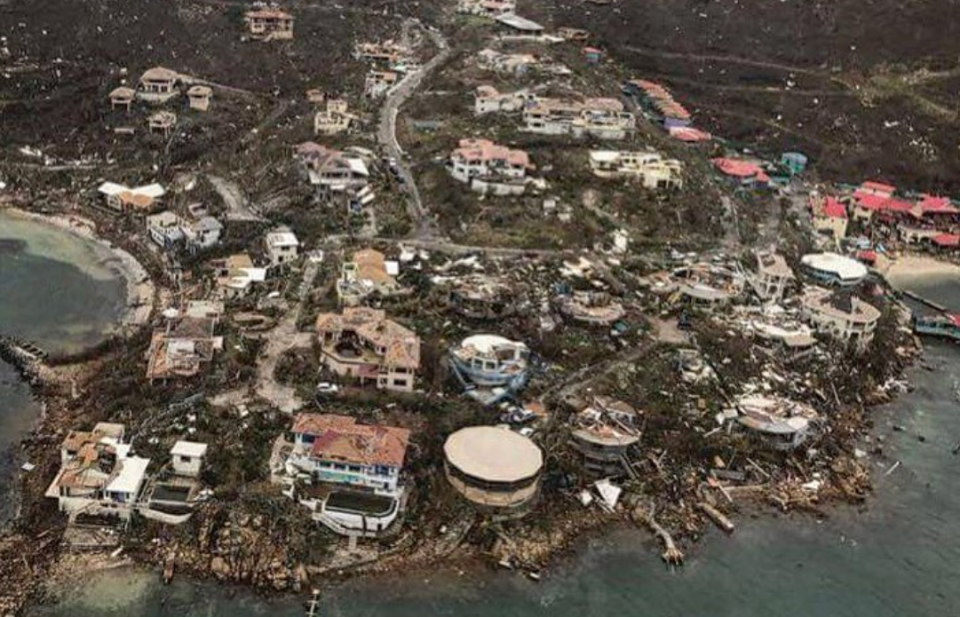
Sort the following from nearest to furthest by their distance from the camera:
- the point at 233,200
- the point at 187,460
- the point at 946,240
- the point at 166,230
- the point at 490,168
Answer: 1. the point at 187,460
2. the point at 166,230
3. the point at 490,168
4. the point at 233,200
5. the point at 946,240

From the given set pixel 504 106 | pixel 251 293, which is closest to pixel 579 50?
pixel 504 106

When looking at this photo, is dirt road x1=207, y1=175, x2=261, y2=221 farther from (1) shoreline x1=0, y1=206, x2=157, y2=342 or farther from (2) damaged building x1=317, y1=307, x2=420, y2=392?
(2) damaged building x1=317, y1=307, x2=420, y2=392

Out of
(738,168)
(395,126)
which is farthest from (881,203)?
(395,126)

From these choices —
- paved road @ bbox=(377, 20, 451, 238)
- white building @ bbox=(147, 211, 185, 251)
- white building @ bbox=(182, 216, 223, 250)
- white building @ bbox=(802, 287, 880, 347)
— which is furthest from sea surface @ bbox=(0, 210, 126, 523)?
white building @ bbox=(802, 287, 880, 347)

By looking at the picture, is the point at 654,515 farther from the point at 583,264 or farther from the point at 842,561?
the point at 583,264

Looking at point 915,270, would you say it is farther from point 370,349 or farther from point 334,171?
point 370,349

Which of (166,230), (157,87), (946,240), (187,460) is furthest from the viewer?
(157,87)
